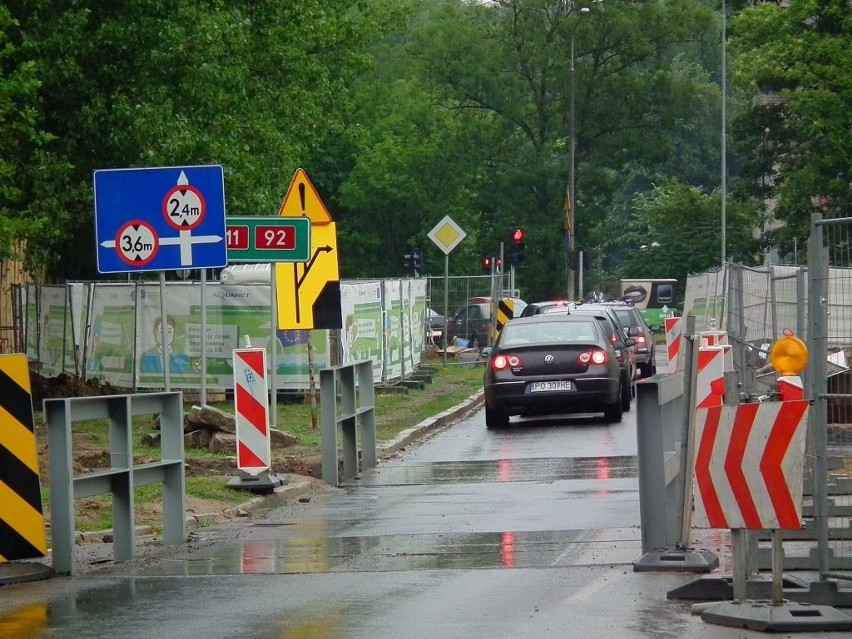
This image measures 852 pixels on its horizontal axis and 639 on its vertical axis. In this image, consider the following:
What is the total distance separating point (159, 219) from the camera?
13656mm

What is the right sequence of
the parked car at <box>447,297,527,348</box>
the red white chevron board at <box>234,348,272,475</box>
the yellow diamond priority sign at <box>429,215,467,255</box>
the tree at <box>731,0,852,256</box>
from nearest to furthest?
the red white chevron board at <box>234,348,272,475</box>
the yellow diamond priority sign at <box>429,215,467,255</box>
the parked car at <box>447,297,527,348</box>
the tree at <box>731,0,852,256</box>

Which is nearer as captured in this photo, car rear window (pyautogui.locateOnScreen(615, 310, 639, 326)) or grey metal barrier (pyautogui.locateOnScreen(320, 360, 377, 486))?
grey metal barrier (pyautogui.locateOnScreen(320, 360, 377, 486))

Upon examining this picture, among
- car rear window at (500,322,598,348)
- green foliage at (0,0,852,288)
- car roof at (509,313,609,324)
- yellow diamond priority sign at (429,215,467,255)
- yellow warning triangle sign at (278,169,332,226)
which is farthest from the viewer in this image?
yellow diamond priority sign at (429,215,467,255)

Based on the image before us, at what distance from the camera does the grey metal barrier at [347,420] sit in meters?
15.8

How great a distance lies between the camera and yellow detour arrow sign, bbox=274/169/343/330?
18.8 meters

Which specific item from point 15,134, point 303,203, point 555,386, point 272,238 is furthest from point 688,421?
point 15,134

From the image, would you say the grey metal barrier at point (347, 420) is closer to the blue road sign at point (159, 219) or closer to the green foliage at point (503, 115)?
the blue road sign at point (159, 219)

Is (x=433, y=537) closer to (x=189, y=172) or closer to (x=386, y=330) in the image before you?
(x=189, y=172)

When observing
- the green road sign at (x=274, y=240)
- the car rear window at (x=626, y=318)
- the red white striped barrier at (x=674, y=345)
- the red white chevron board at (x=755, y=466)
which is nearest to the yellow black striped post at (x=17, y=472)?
the red white chevron board at (x=755, y=466)

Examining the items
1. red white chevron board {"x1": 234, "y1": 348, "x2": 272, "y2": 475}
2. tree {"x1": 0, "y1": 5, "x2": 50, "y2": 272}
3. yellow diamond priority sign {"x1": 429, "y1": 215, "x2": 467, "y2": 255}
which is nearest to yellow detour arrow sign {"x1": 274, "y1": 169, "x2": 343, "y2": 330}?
tree {"x1": 0, "y1": 5, "x2": 50, "y2": 272}

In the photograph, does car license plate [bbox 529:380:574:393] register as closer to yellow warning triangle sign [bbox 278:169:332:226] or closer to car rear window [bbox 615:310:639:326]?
yellow warning triangle sign [bbox 278:169:332:226]

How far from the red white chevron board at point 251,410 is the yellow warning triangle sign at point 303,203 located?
4378mm

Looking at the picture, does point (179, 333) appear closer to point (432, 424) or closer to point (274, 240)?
point (432, 424)

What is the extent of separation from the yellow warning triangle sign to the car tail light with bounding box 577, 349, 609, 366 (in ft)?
16.7
